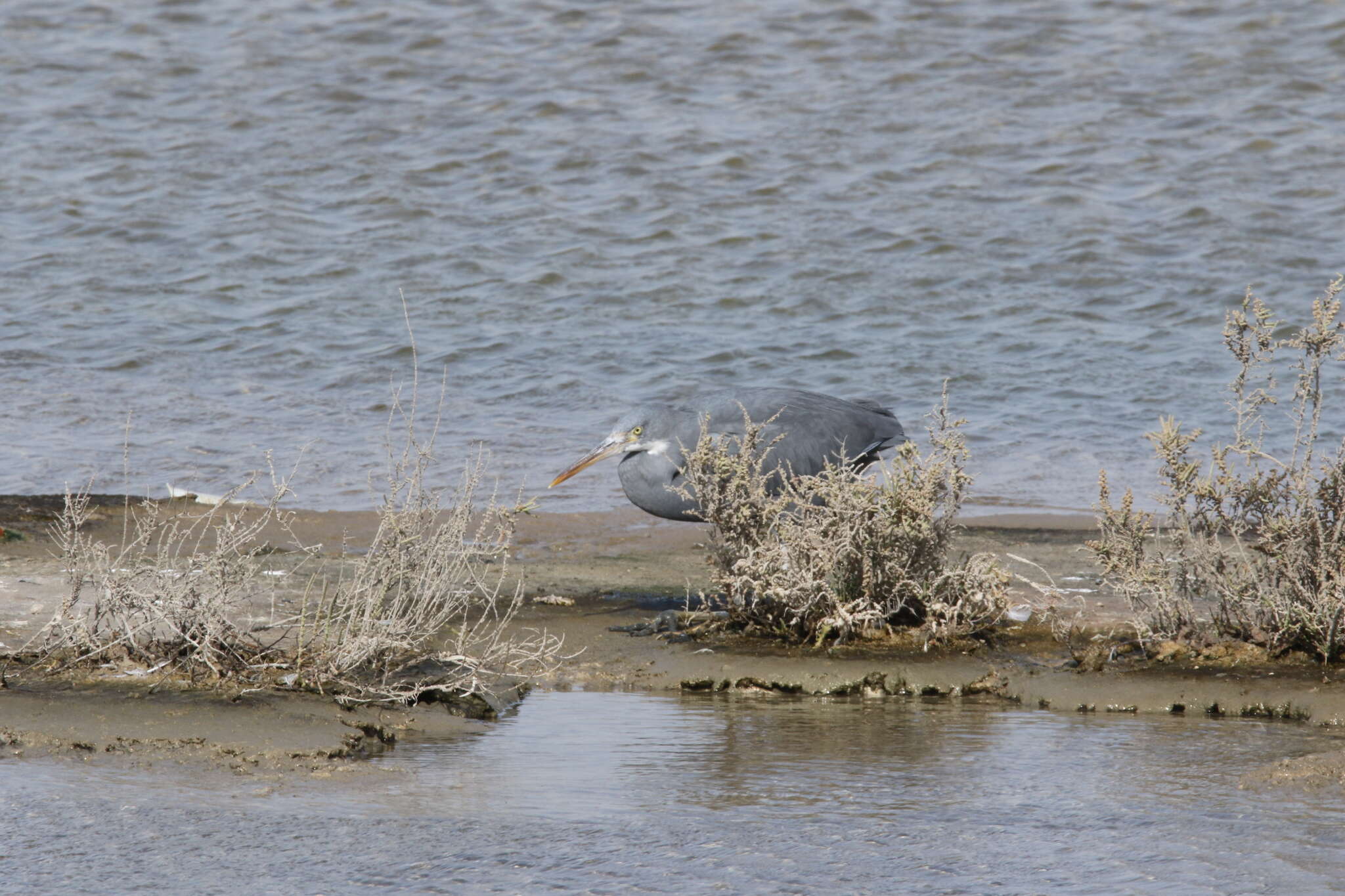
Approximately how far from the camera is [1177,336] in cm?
1234

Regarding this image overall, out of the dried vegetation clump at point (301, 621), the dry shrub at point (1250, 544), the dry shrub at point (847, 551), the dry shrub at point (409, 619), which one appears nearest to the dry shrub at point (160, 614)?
the dried vegetation clump at point (301, 621)

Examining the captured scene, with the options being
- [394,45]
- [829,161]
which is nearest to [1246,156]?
[829,161]

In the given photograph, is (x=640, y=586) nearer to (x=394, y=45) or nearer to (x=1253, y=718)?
(x=1253, y=718)

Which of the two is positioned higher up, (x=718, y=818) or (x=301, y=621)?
(x=301, y=621)

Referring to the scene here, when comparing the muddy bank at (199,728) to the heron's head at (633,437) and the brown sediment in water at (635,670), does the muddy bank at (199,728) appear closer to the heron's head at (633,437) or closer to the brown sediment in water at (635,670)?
the brown sediment in water at (635,670)

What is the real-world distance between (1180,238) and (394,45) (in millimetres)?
9986

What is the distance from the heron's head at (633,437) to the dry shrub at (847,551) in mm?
666

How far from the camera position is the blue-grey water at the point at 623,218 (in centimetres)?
1118

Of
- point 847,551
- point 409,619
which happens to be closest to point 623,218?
point 847,551

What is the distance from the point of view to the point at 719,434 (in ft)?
22.8

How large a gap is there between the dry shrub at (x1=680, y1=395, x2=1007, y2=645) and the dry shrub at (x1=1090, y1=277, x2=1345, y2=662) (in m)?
0.57

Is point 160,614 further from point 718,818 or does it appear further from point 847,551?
point 847,551

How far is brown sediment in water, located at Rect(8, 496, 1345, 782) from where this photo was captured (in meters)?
4.86

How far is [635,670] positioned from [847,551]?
3.05ft
